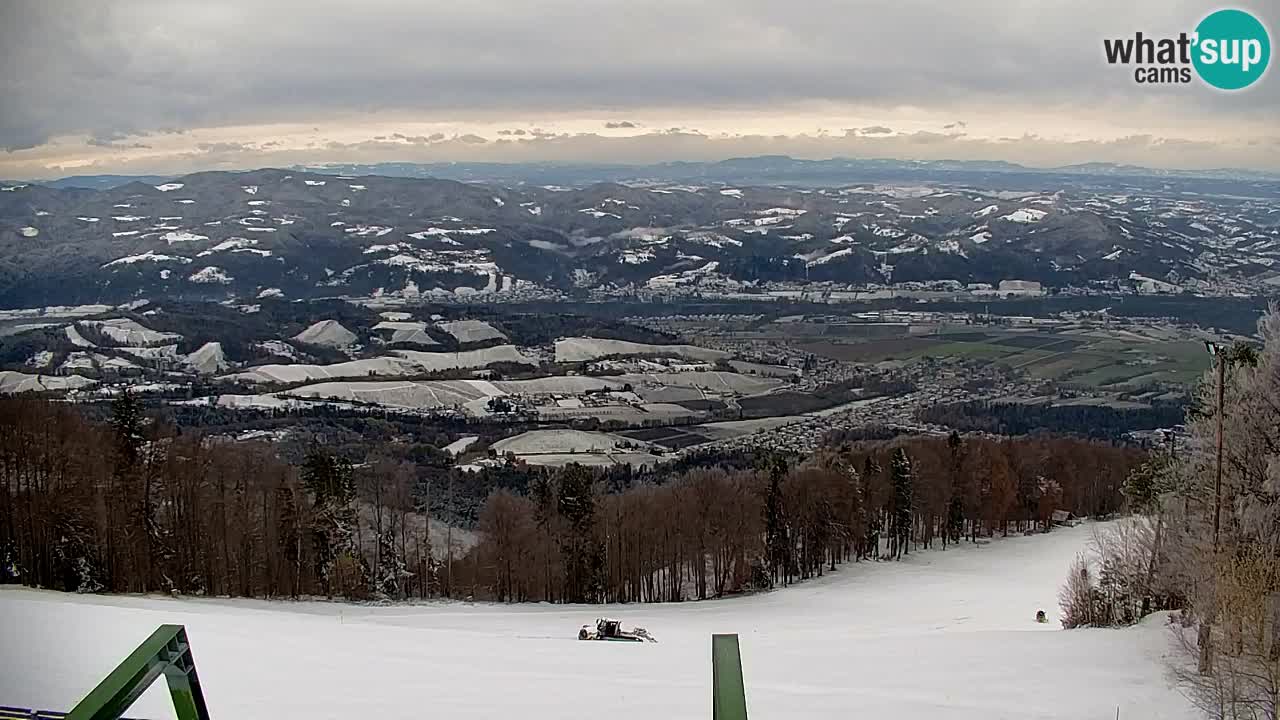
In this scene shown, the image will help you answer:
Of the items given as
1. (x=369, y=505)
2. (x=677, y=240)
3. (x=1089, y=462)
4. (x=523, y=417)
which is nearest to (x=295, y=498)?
(x=369, y=505)

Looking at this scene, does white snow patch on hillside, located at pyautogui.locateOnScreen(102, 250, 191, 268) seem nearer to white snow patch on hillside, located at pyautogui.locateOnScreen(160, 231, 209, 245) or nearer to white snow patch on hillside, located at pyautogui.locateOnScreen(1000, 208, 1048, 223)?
white snow patch on hillside, located at pyautogui.locateOnScreen(160, 231, 209, 245)

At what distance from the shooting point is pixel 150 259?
8312 centimetres

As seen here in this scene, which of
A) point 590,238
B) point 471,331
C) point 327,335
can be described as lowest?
point 471,331

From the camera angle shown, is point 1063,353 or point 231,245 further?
point 231,245

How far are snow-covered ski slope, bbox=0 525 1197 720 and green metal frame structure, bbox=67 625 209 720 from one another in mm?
2636

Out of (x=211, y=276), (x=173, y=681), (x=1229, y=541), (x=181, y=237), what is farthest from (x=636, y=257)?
(x=173, y=681)

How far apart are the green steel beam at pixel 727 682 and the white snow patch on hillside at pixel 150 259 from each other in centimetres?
8392

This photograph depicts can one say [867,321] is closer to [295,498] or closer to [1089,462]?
[1089,462]

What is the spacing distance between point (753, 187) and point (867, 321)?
8993 cm

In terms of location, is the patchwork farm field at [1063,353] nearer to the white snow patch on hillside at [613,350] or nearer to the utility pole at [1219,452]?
the white snow patch on hillside at [613,350]

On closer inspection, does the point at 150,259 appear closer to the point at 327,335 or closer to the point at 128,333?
the point at 327,335

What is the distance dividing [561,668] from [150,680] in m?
6.60

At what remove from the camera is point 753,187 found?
168 metres

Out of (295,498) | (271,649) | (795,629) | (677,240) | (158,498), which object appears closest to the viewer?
(271,649)
